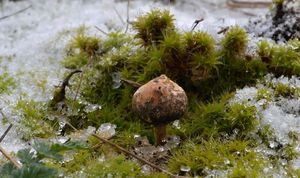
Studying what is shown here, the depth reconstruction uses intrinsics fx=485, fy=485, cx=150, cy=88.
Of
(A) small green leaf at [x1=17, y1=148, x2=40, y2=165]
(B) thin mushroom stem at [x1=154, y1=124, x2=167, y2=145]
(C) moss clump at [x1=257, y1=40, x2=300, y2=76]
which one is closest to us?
(A) small green leaf at [x1=17, y1=148, x2=40, y2=165]

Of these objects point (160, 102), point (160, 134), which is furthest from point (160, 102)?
point (160, 134)

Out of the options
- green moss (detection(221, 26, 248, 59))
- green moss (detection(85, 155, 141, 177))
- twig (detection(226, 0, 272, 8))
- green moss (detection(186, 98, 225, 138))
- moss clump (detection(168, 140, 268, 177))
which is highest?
green moss (detection(221, 26, 248, 59))

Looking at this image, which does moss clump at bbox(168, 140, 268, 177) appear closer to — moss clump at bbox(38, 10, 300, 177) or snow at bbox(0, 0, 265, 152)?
moss clump at bbox(38, 10, 300, 177)

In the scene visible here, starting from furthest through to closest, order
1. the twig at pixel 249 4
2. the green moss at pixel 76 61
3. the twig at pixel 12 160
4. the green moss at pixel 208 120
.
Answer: the twig at pixel 249 4
the green moss at pixel 76 61
the green moss at pixel 208 120
the twig at pixel 12 160

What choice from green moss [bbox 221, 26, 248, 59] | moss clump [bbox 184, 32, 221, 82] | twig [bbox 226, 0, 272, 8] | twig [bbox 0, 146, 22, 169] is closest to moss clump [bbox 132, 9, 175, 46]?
moss clump [bbox 184, 32, 221, 82]

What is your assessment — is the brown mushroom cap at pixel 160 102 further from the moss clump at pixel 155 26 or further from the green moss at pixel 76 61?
the green moss at pixel 76 61

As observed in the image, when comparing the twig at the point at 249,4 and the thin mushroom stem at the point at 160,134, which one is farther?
the twig at the point at 249,4

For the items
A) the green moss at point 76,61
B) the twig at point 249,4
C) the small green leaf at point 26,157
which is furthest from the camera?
the twig at point 249,4

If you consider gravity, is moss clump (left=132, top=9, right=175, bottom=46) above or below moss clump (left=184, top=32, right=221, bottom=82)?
above

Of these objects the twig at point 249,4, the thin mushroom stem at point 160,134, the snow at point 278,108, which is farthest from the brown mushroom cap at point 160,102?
the twig at point 249,4

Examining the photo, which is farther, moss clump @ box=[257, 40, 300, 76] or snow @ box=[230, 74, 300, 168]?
moss clump @ box=[257, 40, 300, 76]
